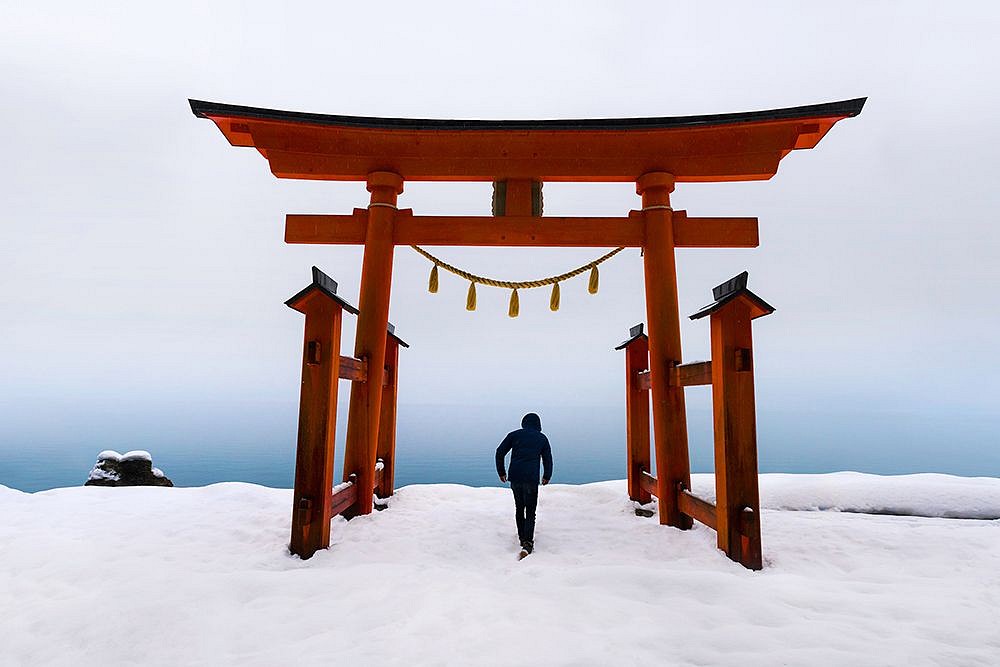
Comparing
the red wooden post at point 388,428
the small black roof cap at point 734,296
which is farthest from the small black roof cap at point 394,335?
the small black roof cap at point 734,296

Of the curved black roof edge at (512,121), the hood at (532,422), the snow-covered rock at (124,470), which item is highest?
the curved black roof edge at (512,121)

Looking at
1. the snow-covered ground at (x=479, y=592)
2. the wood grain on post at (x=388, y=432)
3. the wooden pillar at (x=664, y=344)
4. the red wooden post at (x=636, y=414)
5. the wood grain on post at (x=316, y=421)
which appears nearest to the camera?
the snow-covered ground at (x=479, y=592)

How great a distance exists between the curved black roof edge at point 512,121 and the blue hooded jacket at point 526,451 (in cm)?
334

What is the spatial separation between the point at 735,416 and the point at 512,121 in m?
3.96

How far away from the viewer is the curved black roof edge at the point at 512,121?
545 centimetres

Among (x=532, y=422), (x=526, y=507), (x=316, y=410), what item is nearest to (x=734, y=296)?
(x=532, y=422)

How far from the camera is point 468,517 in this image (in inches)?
219

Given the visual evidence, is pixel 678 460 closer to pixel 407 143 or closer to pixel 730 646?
pixel 730 646

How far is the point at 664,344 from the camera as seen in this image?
5.62 metres

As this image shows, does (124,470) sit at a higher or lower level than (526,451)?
lower

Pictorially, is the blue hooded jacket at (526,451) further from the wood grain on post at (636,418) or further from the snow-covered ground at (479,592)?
the wood grain on post at (636,418)

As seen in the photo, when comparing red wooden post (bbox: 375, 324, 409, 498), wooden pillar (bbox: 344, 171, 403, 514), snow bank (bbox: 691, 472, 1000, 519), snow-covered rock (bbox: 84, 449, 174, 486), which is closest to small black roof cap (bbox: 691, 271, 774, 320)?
snow bank (bbox: 691, 472, 1000, 519)

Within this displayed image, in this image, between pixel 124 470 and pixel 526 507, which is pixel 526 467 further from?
pixel 124 470

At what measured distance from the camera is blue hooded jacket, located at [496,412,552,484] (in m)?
4.71
